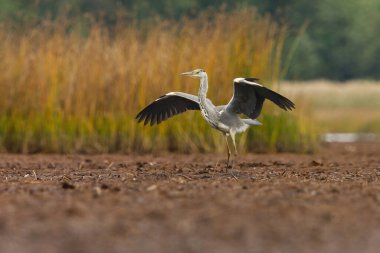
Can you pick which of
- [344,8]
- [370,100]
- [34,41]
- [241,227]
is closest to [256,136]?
[34,41]

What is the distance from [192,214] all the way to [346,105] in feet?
105

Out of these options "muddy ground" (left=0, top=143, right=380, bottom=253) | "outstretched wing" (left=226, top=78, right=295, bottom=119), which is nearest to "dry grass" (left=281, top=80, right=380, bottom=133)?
"outstretched wing" (left=226, top=78, right=295, bottom=119)

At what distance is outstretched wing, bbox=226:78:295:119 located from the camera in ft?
33.5

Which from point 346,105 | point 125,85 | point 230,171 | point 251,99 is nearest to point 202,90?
point 251,99

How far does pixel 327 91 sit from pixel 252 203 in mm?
33318

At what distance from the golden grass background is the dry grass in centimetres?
1413

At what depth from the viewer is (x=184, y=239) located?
18.3 feet

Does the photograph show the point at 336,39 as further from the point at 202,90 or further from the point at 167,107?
the point at 202,90

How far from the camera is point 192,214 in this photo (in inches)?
245

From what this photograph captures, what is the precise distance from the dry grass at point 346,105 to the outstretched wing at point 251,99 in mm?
17858

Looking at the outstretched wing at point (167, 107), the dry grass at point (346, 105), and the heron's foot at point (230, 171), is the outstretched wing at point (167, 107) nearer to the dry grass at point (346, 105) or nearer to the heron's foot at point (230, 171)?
the heron's foot at point (230, 171)

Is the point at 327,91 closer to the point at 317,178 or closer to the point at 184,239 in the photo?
the point at 317,178

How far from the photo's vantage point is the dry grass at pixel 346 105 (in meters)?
29.4

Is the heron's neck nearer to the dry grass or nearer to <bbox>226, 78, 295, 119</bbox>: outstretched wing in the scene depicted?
<bbox>226, 78, 295, 119</bbox>: outstretched wing
